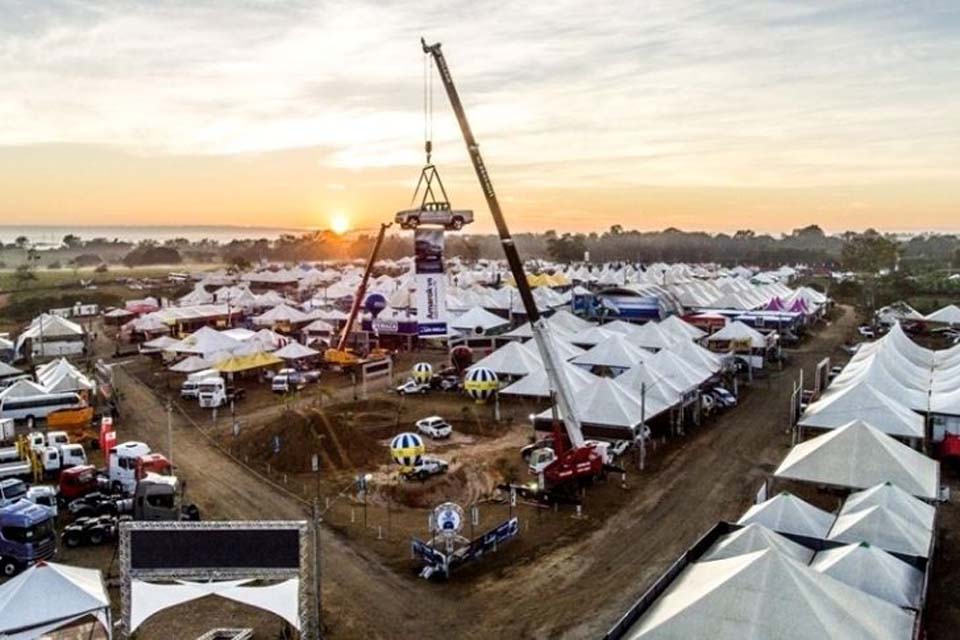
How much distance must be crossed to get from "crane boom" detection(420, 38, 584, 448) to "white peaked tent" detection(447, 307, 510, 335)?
21.0 meters

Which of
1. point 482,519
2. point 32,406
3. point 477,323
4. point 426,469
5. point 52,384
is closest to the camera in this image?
point 482,519

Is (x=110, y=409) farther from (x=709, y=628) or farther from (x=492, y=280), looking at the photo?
(x=492, y=280)

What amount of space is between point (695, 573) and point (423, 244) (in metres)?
15.6

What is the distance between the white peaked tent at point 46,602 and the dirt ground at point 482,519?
1.83 m

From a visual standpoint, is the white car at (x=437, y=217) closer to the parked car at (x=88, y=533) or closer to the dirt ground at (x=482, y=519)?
the dirt ground at (x=482, y=519)

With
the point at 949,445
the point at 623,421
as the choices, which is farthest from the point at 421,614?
the point at 949,445

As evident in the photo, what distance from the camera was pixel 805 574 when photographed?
32.6 feet

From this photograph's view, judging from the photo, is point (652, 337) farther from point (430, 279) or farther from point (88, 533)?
point (88, 533)

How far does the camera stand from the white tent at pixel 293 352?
34.9 meters

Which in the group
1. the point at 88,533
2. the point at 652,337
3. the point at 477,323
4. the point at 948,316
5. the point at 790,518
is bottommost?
the point at 88,533

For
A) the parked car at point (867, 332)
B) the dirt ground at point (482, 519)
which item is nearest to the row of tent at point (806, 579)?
the dirt ground at point (482, 519)

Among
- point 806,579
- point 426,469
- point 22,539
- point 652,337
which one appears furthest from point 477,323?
point 806,579

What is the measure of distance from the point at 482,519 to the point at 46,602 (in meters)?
9.05

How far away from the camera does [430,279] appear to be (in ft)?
81.4
